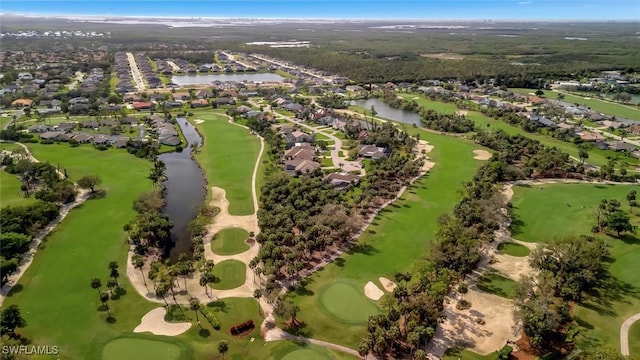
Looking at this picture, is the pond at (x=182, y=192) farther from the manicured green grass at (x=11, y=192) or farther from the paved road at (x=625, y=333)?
the paved road at (x=625, y=333)

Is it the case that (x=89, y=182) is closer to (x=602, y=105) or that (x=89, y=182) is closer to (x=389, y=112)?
(x=389, y=112)

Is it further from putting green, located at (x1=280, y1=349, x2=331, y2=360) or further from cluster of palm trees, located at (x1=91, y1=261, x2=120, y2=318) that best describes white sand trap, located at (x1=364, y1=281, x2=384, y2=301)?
cluster of palm trees, located at (x1=91, y1=261, x2=120, y2=318)

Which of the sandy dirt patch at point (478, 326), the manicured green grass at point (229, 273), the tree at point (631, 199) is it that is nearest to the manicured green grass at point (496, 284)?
the sandy dirt patch at point (478, 326)

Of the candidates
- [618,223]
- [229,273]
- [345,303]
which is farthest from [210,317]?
[618,223]

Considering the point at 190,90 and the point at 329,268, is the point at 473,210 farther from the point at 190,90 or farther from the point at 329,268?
the point at 190,90

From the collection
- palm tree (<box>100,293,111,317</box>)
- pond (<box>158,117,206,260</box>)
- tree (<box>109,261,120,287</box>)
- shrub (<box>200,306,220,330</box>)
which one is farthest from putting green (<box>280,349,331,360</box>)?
pond (<box>158,117,206,260</box>)
